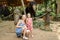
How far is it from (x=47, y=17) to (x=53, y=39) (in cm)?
333

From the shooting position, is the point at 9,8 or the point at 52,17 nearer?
the point at 52,17

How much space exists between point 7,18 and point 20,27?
7.79 m

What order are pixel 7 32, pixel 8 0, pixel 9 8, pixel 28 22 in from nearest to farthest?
1. pixel 28 22
2. pixel 7 32
3. pixel 9 8
4. pixel 8 0

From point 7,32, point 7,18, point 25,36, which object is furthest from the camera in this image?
point 7,18

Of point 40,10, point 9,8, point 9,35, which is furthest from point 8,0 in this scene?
point 9,35

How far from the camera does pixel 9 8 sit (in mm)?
19016

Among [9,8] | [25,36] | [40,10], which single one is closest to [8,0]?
[9,8]

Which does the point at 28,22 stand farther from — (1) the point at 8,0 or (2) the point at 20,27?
(1) the point at 8,0

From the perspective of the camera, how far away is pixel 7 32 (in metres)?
11.6

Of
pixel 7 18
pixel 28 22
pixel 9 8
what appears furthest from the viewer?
pixel 9 8

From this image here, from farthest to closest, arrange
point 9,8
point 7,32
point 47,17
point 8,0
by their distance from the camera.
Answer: point 8,0 → point 9,8 → point 47,17 → point 7,32

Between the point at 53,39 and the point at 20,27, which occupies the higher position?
the point at 20,27

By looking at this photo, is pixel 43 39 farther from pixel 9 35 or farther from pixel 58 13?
pixel 58 13

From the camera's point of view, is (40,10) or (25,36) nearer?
(25,36)
